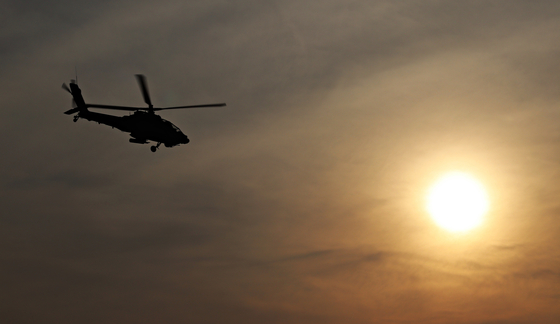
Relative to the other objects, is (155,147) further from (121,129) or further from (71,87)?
(71,87)

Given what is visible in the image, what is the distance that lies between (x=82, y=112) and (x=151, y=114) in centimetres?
1399

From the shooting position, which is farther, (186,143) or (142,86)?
(186,143)

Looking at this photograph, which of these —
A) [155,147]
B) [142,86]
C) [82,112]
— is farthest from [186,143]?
[82,112]

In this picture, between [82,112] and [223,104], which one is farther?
[82,112]

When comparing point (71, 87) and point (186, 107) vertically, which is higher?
point (71, 87)

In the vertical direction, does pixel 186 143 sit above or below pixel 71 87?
below

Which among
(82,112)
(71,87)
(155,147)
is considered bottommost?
(155,147)

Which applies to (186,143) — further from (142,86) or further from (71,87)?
(71,87)

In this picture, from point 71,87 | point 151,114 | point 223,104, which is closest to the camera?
point 223,104

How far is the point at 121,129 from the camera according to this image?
9525cm

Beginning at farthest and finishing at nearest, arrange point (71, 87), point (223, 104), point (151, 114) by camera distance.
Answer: point (71, 87), point (151, 114), point (223, 104)

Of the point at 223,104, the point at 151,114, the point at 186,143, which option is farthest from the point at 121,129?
the point at 223,104

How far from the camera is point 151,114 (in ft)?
312

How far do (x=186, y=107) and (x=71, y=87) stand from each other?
27749 millimetres
